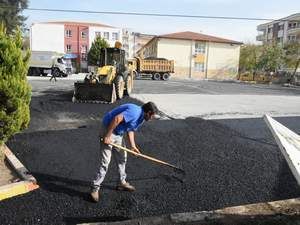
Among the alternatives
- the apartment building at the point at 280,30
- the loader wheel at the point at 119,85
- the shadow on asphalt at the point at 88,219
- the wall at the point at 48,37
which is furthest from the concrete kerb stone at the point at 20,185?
the apartment building at the point at 280,30

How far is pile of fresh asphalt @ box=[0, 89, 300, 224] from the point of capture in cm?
521

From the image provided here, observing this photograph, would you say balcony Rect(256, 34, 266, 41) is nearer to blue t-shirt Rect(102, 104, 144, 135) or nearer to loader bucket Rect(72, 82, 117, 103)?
loader bucket Rect(72, 82, 117, 103)

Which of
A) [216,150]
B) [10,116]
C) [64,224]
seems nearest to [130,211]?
[64,224]

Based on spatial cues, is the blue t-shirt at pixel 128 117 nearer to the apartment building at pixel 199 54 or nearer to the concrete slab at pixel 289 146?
the concrete slab at pixel 289 146

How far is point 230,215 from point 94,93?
1049 centimetres

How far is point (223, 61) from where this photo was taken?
59969mm

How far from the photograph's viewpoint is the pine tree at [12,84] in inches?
247

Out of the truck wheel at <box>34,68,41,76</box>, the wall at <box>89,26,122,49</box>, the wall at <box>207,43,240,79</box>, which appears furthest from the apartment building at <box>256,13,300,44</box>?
the truck wheel at <box>34,68,41,76</box>

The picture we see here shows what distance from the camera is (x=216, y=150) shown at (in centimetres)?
812

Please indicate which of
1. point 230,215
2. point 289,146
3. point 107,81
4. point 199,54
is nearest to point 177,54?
point 199,54

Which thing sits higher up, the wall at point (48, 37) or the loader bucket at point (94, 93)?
the wall at point (48, 37)

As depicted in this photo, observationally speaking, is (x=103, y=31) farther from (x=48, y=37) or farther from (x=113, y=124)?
(x=113, y=124)

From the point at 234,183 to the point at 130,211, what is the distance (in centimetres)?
195

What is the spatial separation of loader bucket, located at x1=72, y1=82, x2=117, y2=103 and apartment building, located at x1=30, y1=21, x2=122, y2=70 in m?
58.7
